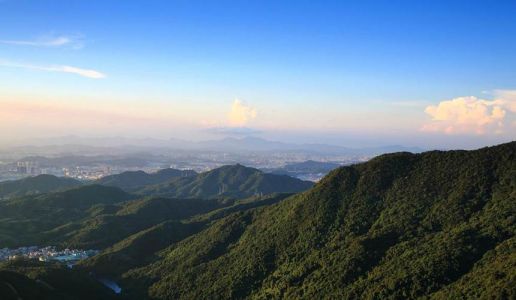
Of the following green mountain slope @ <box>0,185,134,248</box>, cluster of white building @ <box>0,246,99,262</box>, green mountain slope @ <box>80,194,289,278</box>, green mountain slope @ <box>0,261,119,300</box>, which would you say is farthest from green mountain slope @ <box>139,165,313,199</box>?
green mountain slope @ <box>0,261,119,300</box>

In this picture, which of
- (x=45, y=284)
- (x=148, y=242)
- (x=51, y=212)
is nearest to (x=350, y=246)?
(x=45, y=284)

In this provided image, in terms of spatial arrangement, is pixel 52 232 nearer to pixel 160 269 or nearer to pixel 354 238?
pixel 160 269

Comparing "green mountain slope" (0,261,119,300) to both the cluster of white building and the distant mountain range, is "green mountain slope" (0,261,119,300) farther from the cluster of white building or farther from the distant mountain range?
the cluster of white building

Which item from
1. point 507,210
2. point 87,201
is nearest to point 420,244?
point 507,210

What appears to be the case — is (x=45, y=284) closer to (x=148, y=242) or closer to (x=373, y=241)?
(x=148, y=242)

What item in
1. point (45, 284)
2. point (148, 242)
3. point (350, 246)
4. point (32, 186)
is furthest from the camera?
point (32, 186)
